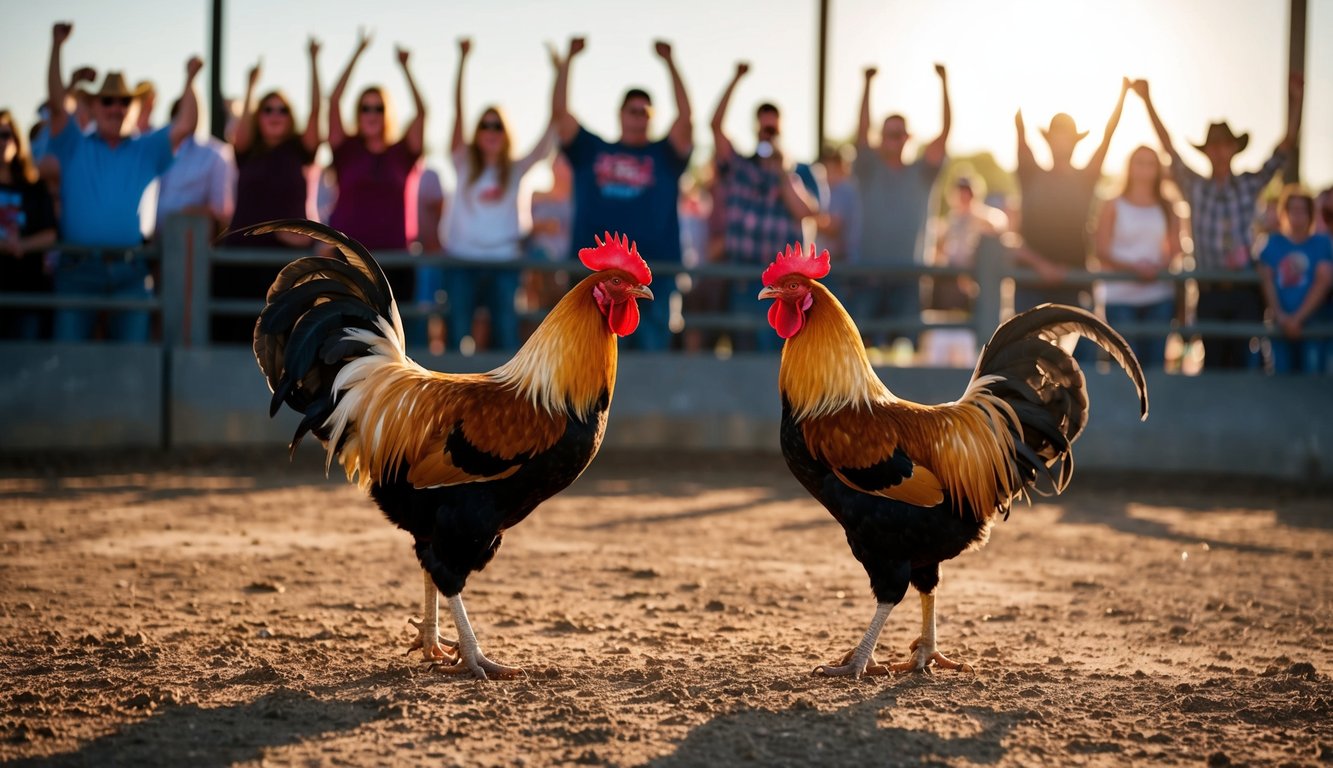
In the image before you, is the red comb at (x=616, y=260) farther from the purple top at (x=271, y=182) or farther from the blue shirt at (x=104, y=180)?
the blue shirt at (x=104, y=180)

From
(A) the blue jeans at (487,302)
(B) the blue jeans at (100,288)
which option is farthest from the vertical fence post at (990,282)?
(B) the blue jeans at (100,288)

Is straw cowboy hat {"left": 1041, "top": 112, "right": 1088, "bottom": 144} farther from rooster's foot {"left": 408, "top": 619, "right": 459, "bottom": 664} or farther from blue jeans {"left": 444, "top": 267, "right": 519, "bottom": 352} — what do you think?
rooster's foot {"left": 408, "top": 619, "right": 459, "bottom": 664}

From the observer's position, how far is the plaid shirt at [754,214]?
408 inches

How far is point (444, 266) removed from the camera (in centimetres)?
1023

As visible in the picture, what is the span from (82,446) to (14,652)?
5719mm

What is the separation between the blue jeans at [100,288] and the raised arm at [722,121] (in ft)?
14.3

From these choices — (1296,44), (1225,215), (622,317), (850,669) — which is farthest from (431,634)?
(1296,44)

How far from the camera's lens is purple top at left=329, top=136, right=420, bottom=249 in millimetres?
9961

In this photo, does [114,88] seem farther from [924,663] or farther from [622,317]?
[924,663]

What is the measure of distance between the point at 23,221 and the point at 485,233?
128 inches

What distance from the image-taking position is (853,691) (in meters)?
4.65

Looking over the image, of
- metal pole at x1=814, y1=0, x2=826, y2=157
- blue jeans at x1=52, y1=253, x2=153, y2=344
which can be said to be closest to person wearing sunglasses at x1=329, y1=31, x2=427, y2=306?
blue jeans at x1=52, y1=253, x2=153, y2=344

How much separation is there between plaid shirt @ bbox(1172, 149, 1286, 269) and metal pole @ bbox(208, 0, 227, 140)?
7.87 m

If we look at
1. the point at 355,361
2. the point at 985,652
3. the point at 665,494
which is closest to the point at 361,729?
the point at 355,361
